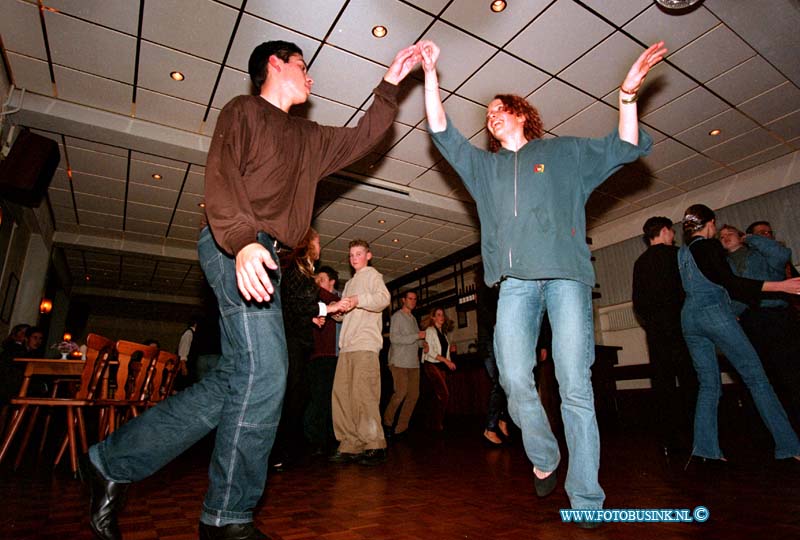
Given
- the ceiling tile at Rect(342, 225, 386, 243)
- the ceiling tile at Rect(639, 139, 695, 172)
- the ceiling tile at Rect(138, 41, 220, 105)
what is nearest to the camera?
the ceiling tile at Rect(138, 41, 220, 105)

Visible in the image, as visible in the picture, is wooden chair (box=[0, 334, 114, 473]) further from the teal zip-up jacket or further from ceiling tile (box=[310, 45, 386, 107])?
ceiling tile (box=[310, 45, 386, 107])

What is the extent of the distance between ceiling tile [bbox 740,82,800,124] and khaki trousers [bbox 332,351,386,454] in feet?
14.9

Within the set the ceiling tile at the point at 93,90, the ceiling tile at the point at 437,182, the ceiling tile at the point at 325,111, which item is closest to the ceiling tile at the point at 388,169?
the ceiling tile at the point at 437,182

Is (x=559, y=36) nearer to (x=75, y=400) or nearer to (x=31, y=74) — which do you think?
(x=75, y=400)

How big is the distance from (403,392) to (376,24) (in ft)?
10.6

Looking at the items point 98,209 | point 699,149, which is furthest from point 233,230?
point 98,209

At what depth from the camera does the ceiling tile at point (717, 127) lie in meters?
4.59

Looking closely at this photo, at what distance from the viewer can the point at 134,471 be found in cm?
113

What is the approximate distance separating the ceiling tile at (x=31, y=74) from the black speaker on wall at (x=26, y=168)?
16.4 inches

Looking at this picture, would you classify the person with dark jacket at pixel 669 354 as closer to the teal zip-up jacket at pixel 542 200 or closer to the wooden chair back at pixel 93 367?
the teal zip-up jacket at pixel 542 200

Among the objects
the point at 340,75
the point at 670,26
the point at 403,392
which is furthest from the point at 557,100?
the point at 403,392

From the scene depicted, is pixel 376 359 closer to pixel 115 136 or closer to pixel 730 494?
pixel 730 494

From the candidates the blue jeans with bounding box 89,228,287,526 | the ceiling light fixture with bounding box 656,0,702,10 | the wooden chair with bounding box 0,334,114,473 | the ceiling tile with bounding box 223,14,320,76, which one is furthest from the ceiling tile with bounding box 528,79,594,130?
the wooden chair with bounding box 0,334,114,473

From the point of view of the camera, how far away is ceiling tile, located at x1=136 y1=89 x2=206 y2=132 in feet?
13.5
